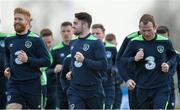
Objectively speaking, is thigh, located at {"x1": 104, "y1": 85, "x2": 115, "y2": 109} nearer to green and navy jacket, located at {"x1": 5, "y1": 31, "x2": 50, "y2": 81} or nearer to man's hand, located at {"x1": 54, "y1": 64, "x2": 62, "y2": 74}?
man's hand, located at {"x1": 54, "y1": 64, "x2": 62, "y2": 74}

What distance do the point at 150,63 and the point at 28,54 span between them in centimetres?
226

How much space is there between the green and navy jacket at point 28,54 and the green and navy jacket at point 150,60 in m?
1.57

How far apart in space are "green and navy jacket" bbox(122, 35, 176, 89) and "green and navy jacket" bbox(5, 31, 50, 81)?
1.57 metres

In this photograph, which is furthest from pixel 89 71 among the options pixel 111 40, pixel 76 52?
pixel 111 40

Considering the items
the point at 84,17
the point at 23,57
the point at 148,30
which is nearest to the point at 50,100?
the point at 84,17

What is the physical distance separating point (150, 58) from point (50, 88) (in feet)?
15.7

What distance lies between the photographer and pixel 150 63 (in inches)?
624

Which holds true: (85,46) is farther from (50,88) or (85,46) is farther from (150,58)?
(50,88)

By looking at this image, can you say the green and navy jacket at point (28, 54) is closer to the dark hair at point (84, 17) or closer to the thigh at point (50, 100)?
the dark hair at point (84, 17)

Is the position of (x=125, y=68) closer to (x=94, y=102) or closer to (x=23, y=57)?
(x=94, y=102)

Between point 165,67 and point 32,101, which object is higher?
point 165,67

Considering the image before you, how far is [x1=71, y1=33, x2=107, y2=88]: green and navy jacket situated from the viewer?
15.7 meters

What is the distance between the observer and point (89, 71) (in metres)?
15.8

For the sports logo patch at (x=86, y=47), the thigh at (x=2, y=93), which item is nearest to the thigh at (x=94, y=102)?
the sports logo patch at (x=86, y=47)
